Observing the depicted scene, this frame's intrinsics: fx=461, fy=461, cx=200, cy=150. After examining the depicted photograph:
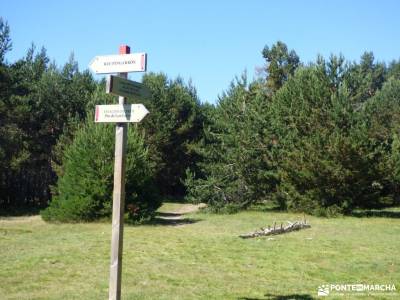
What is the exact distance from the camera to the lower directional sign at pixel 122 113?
Result: 5.78m

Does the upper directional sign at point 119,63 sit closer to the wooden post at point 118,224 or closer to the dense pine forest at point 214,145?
the wooden post at point 118,224

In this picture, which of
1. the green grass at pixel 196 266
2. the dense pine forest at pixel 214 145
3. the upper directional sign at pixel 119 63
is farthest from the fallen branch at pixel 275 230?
the upper directional sign at pixel 119 63

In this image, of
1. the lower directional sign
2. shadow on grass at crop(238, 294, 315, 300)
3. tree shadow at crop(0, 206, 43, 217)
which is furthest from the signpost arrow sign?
tree shadow at crop(0, 206, 43, 217)

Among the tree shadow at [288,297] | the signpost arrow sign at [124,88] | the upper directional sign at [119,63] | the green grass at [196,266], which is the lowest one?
the green grass at [196,266]

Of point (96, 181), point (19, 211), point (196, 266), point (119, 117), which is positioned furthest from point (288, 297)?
point (19, 211)

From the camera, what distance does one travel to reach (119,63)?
19.7 feet

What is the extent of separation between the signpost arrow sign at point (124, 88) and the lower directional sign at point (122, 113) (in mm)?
185

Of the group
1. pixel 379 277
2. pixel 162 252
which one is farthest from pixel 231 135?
pixel 379 277

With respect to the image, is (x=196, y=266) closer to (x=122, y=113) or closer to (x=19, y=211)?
(x=122, y=113)

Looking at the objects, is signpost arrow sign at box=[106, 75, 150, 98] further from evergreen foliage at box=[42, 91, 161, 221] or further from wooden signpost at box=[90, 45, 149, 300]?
evergreen foliage at box=[42, 91, 161, 221]

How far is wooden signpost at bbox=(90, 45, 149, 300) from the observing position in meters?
5.77

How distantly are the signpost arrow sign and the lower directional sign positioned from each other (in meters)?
0.18

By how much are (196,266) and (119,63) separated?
18.6 ft

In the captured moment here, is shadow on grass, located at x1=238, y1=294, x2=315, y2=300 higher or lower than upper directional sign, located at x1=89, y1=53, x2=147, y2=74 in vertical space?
lower
